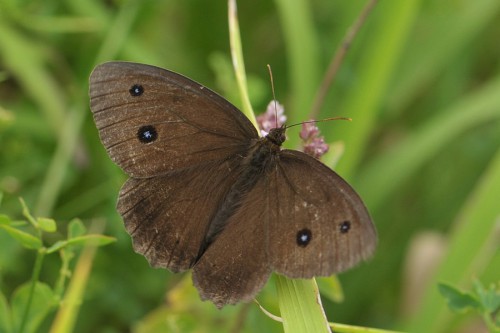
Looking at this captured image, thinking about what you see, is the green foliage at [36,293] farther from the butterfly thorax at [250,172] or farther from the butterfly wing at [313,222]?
the butterfly wing at [313,222]

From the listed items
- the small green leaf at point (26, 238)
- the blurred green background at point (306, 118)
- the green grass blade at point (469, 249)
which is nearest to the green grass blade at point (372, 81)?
the blurred green background at point (306, 118)

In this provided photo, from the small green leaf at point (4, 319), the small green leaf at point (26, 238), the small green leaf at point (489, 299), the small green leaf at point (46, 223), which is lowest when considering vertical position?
the small green leaf at point (4, 319)

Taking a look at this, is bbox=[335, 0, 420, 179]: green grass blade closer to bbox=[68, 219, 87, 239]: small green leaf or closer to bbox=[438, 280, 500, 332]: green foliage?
bbox=[438, 280, 500, 332]: green foliage

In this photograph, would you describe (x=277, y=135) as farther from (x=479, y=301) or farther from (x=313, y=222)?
(x=479, y=301)

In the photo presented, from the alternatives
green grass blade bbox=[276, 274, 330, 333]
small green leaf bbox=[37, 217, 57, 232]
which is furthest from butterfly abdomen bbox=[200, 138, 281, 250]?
small green leaf bbox=[37, 217, 57, 232]

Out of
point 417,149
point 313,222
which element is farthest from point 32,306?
point 417,149

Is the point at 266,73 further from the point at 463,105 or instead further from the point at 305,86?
the point at 463,105
